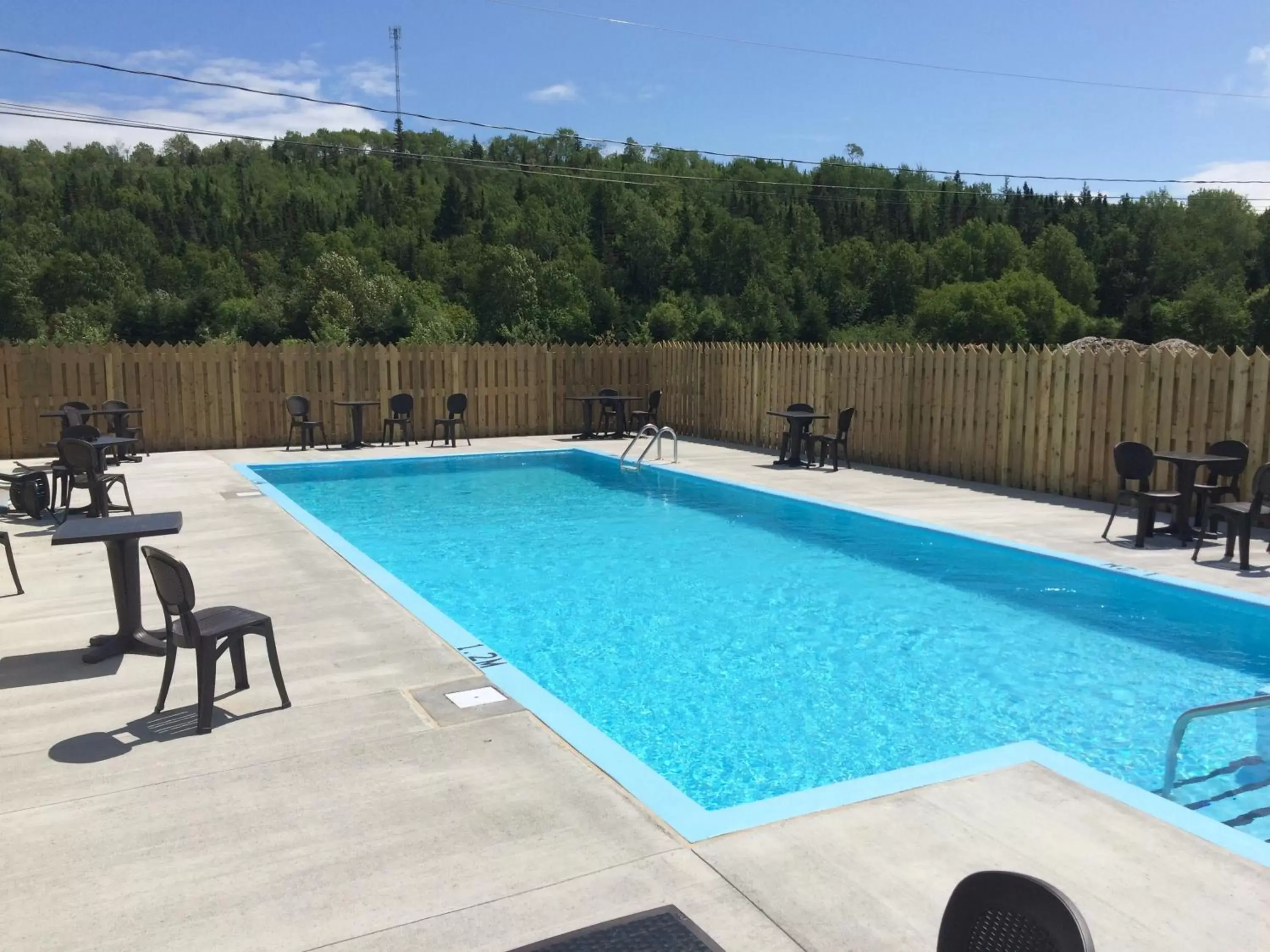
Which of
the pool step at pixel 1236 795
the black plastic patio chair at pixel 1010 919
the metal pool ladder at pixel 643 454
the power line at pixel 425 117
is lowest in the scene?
the pool step at pixel 1236 795

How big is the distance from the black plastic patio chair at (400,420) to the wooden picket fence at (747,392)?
290mm

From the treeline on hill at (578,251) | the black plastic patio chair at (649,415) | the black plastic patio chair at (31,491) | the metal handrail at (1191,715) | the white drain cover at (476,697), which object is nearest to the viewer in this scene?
the metal handrail at (1191,715)

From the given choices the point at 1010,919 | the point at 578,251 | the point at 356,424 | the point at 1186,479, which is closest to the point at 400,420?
the point at 356,424

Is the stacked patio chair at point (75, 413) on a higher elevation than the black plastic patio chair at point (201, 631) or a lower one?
higher

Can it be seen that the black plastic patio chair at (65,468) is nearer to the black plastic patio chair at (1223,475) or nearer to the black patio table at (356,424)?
the black patio table at (356,424)

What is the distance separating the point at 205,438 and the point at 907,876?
16.7 meters

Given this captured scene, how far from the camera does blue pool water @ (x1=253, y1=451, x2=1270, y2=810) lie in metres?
5.18

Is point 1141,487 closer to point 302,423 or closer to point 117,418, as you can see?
point 302,423

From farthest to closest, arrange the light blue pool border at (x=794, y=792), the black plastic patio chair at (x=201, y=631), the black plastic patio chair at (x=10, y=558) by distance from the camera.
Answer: the black plastic patio chair at (x=10, y=558)
the black plastic patio chair at (x=201, y=631)
the light blue pool border at (x=794, y=792)

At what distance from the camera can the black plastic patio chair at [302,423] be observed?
55.2 feet

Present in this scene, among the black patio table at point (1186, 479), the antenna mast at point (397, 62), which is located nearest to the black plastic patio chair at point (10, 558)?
the black patio table at point (1186, 479)

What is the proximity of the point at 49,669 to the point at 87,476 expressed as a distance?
16.0 ft

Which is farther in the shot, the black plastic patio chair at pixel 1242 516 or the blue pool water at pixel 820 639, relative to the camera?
the black plastic patio chair at pixel 1242 516

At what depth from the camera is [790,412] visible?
595 inches
